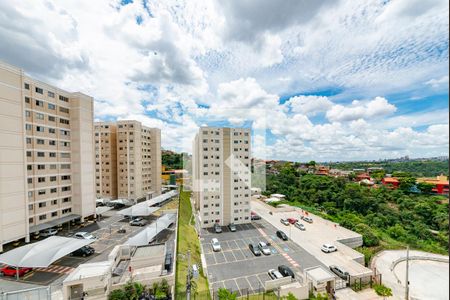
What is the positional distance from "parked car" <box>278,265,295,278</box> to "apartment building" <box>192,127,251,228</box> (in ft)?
36.1

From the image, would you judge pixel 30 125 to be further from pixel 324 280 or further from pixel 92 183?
pixel 324 280

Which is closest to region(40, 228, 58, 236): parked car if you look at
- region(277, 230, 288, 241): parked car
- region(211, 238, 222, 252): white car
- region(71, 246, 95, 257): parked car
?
region(71, 246, 95, 257): parked car

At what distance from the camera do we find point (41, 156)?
19.9 m

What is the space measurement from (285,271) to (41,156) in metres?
26.1

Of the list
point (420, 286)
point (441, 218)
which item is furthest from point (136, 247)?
point (441, 218)

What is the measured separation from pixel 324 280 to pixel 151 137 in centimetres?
3778

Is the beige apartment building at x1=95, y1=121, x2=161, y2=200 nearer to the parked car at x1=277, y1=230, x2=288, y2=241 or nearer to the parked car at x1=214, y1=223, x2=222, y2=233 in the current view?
the parked car at x1=214, y1=223, x2=222, y2=233

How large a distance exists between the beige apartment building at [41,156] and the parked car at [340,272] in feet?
88.2

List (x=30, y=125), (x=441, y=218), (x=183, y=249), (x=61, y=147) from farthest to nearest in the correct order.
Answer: (x=441, y=218), (x=61, y=147), (x=30, y=125), (x=183, y=249)

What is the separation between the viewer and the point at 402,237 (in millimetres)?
25812

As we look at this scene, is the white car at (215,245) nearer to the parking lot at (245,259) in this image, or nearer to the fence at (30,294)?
the parking lot at (245,259)

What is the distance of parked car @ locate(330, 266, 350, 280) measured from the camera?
15.0 meters

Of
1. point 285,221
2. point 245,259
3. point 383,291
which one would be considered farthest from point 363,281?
point 285,221

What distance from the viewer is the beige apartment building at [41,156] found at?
16.4m
